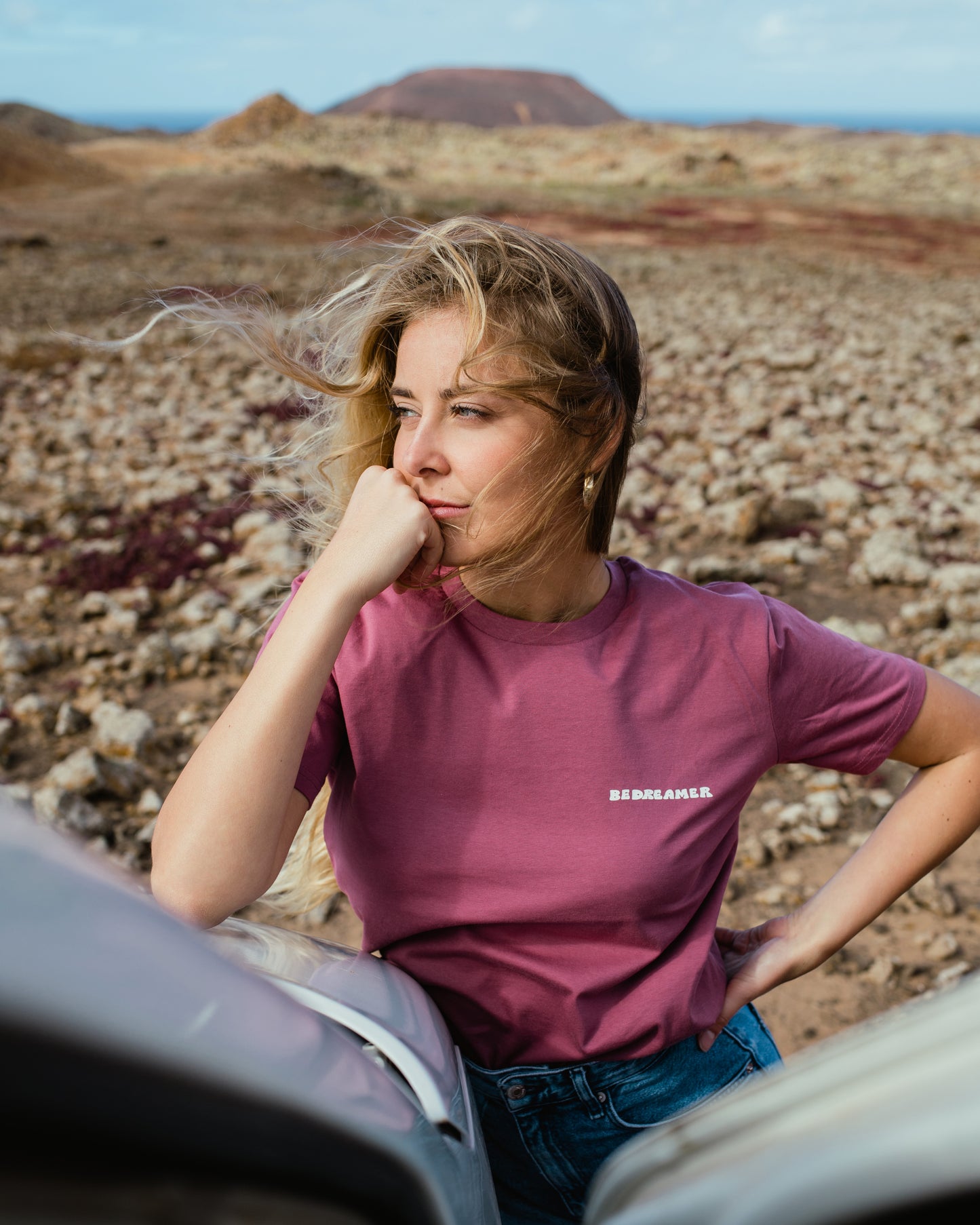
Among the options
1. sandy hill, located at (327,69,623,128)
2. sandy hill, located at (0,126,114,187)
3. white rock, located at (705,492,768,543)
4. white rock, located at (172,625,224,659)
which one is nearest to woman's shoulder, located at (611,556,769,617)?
white rock, located at (172,625,224,659)

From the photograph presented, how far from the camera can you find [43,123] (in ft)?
171

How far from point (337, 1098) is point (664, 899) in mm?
897

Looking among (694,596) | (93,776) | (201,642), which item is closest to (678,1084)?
(694,596)

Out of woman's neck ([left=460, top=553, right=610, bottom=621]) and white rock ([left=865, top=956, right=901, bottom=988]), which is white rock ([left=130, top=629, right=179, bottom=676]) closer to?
white rock ([left=865, top=956, right=901, bottom=988])

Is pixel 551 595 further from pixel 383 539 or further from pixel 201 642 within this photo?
pixel 201 642

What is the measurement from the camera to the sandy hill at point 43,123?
167 feet

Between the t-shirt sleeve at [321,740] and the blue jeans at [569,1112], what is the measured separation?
0.46 m

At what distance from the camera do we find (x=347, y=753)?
1.45 metres

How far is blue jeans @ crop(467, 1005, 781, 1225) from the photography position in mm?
1417

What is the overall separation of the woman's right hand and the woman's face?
0.09 feet

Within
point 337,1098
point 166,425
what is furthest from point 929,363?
point 337,1098

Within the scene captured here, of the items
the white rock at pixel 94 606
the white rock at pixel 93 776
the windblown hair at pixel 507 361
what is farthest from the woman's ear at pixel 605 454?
the white rock at pixel 94 606

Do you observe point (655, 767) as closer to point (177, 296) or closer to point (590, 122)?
point (177, 296)

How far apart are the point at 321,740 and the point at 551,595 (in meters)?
0.40
